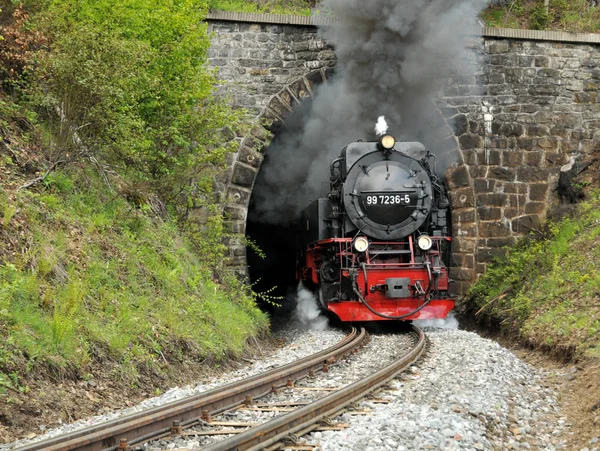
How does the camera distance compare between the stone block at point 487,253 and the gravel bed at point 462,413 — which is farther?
the stone block at point 487,253

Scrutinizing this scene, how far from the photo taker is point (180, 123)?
1112 cm

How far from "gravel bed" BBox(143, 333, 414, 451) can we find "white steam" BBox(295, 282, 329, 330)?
291 cm

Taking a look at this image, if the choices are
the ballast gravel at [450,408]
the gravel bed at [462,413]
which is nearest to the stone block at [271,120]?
the ballast gravel at [450,408]

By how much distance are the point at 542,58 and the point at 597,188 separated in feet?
9.69

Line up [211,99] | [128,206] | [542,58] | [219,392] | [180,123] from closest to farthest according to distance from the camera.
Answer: [219,392] < [128,206] < [180,123] < [211,99] < [542,58]

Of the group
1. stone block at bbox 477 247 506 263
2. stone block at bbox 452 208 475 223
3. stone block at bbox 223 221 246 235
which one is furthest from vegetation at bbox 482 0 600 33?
stone block at bbox 223 221 246 235

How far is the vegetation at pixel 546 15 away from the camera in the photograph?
1587cm

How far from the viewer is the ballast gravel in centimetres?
477

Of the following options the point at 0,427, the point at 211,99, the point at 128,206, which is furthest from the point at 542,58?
the point at 0,427

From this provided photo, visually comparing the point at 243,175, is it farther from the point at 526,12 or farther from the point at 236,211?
the point at 526,12

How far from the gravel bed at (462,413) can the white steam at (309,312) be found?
583cm

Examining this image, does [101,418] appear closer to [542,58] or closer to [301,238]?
[301,238]

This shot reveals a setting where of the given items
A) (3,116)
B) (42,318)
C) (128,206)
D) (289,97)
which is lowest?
(42,318)

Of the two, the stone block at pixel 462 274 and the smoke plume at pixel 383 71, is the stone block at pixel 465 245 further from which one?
A: the smoke plume at pixel 383 71
